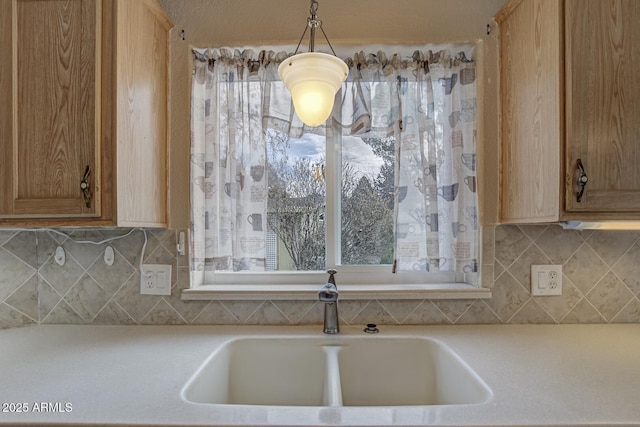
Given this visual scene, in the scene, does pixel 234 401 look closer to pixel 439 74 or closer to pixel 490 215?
pixel 490 215

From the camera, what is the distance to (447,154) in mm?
1518

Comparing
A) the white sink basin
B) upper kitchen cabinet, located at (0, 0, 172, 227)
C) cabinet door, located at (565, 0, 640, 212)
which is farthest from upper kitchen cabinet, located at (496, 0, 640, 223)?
upper kitchen cabinet, located at (0, 0, 172, 227)

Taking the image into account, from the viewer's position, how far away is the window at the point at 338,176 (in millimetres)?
1498

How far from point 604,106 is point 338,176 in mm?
987

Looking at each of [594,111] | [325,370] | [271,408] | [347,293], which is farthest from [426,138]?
[271,408]

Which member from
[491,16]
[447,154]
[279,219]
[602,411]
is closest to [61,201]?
[279,219]

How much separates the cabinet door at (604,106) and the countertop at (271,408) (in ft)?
1.62

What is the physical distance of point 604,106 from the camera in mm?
1079

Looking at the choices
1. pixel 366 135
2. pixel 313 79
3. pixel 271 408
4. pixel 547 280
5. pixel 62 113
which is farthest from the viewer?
pixel 366 135

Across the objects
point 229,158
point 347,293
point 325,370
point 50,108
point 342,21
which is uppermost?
point 342,21

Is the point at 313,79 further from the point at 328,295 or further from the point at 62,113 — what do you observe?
the point at 62,113

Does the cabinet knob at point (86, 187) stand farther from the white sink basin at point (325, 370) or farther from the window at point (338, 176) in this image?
the white sink basin at point (325, 370)

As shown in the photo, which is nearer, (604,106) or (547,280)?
(604,106)

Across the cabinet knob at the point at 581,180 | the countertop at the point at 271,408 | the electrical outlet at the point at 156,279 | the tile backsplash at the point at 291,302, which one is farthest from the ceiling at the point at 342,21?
the countertop at the point at 271,408
